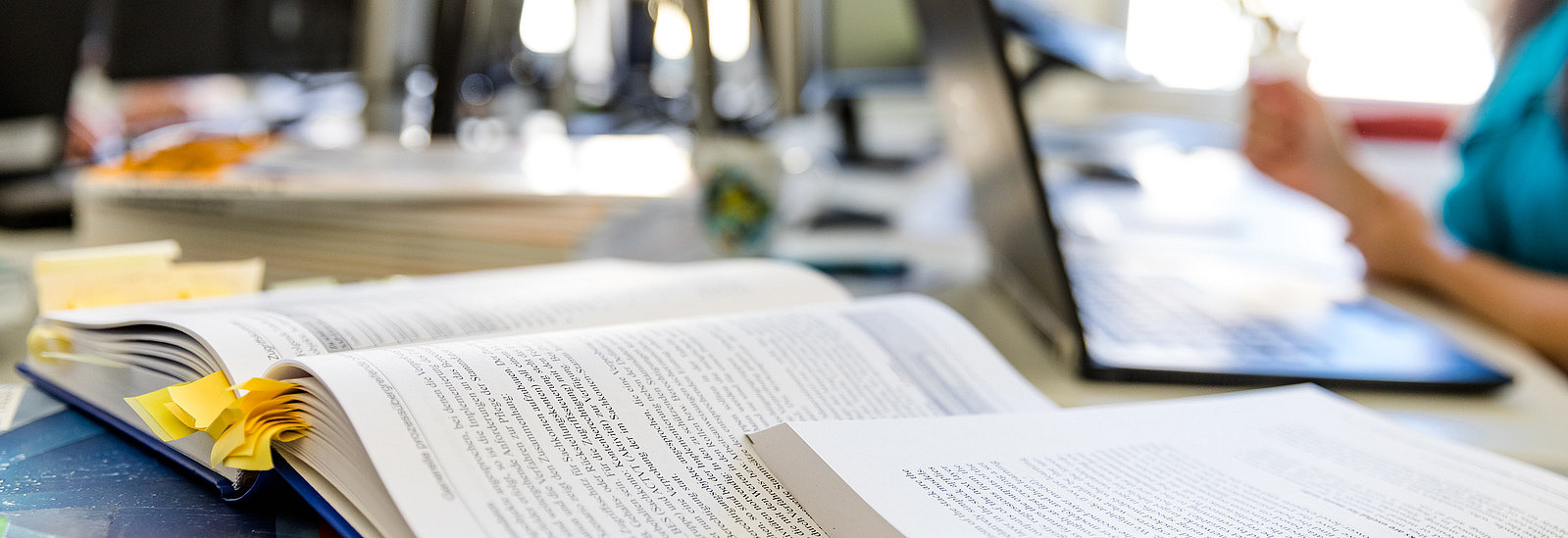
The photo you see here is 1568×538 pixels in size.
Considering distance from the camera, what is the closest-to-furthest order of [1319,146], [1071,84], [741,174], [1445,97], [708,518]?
[708,518] → [741,174] → [1319,146] → [1445,97] → [1071,84]

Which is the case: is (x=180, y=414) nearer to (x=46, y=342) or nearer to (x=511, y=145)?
(x=46, y=342)

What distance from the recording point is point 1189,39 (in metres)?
3.25

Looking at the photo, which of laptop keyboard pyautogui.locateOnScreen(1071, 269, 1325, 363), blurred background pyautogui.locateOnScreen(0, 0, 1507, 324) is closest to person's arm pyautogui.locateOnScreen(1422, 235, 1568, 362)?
laptop keyboard pyautogui.locateOnScreen(1071, 269, 1325, 363)

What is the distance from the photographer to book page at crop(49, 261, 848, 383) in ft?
1.01

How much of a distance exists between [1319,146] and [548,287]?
79cm

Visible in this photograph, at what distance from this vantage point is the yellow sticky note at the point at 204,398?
0.87 ft

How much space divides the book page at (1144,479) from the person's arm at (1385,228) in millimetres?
436

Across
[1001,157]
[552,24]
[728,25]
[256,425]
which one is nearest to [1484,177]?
[1001,157]

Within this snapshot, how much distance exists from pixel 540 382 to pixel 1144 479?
0.63ft

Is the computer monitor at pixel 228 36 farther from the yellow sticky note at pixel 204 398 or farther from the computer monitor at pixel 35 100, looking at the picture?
the yellow sticky note at pixel 204 398

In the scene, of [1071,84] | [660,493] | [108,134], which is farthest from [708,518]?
[1071,84]

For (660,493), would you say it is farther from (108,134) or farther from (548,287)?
(108,134)

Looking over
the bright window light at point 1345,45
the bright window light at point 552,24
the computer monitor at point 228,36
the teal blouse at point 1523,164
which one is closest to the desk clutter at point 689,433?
the teal blouse at point 1523,164

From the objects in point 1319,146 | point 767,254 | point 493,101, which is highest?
point 1319,146
